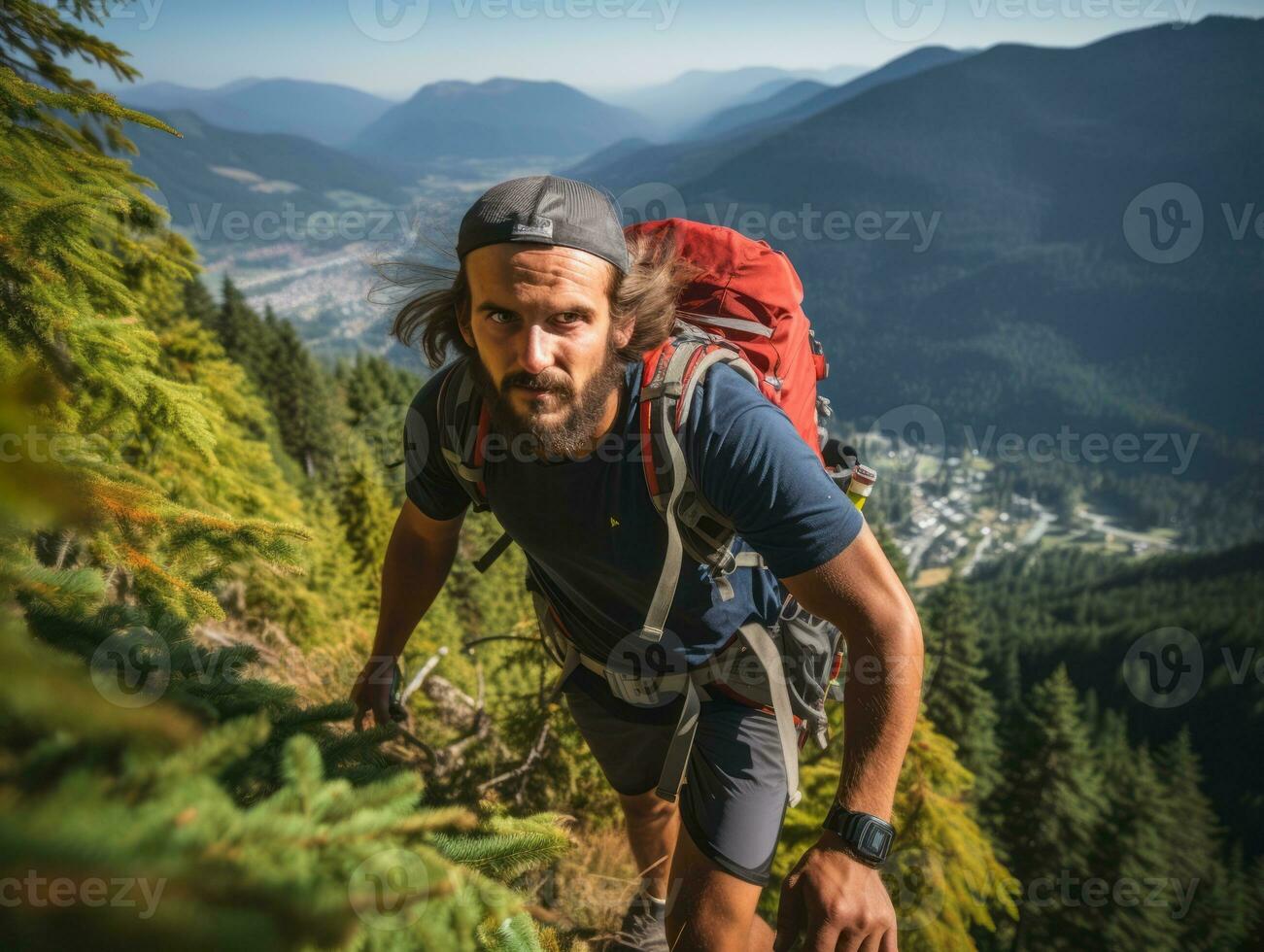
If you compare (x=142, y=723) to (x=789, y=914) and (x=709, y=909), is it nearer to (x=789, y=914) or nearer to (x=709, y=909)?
(x=789, y=914)

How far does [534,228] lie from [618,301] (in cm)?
45

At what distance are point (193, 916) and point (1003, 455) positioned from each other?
209 metres

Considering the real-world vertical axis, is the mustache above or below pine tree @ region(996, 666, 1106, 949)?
above

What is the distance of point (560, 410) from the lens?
2.79 metres

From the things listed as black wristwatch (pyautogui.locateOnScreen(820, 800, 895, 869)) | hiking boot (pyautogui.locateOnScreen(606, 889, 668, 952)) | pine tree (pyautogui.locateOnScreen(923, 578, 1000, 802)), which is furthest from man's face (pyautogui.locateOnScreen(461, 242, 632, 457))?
pine tree (pyautogui.locateOnScreen(923, 578, 1000, 802))

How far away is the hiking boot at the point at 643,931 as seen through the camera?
11.4 ft

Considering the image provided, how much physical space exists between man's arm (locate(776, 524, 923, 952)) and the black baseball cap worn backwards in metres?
1.53

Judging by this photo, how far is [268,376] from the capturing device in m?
36.1

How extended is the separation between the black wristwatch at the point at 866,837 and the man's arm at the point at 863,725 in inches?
0.9

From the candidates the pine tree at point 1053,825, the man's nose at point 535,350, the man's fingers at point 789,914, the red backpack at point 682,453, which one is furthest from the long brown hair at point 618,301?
the pine tree at point 1053,825

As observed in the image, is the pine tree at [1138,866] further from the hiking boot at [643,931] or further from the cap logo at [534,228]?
the cap logo at [534,228]

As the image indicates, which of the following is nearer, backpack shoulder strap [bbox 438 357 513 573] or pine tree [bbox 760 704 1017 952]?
backpack shoulder strap [bbox 438 357 513 573]

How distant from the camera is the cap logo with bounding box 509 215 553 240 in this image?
2723 mm

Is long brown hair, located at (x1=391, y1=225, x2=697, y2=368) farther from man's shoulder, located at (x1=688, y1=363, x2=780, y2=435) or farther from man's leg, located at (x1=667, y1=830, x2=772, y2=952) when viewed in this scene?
man's leg, located at (x1=667, y1=830, x2=772, y2=952)
